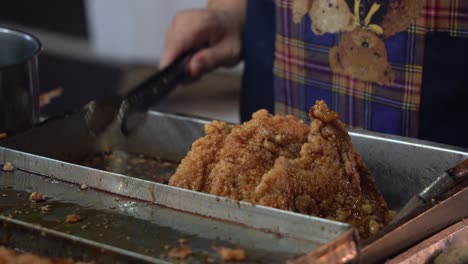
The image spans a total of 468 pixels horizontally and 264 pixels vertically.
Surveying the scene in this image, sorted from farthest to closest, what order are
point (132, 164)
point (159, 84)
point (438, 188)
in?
point (159, 84)
point (132, 164)
point (438, 188)

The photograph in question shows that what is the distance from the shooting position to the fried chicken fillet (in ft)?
4.02

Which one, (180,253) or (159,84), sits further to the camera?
(159,84)

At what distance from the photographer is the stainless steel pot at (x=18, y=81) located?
154 cm

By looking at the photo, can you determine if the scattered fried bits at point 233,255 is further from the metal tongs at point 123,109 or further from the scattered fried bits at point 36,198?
the metal tongs at point 123,109

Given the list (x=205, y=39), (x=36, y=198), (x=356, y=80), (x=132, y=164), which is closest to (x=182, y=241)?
(x=36, y=198)

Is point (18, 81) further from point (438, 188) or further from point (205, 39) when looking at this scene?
point (438, 188)

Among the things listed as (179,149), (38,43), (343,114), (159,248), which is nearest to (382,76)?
(343,114)

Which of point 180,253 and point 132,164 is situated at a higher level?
point 180,253

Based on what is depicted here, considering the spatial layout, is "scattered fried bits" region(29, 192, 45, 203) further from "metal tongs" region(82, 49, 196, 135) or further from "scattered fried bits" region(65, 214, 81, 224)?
"metal tongs" region(82, 49, 196, 135)

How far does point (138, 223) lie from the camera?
115 cm

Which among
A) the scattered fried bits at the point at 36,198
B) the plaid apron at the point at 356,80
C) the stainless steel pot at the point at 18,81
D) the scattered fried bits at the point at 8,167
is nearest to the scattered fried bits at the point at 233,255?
the scattered fried bits at the point at 36,198

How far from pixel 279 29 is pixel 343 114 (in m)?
0.31

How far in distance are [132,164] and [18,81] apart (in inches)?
12.7

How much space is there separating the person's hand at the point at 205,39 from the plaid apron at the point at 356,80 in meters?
0.17
